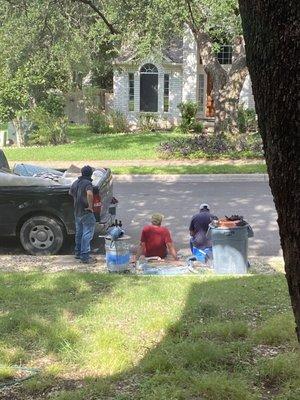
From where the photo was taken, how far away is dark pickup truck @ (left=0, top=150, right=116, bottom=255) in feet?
31.7

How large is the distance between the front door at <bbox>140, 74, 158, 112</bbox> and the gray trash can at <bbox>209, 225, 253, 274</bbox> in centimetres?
2482

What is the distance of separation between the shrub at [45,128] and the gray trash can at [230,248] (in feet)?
61.2

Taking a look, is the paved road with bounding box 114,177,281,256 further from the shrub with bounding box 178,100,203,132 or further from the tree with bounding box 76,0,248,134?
the shrub with bounding box 178,100,203,132

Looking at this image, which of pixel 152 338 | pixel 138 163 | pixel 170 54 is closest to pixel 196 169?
pixel 138 163

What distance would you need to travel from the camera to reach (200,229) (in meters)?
9.42

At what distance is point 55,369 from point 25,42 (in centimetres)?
2352

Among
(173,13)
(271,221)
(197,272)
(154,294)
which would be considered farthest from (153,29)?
(154,294)

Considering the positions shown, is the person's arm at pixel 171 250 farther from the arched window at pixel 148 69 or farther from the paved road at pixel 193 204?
the arched window at pixel 148 69

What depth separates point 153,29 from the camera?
800 inches

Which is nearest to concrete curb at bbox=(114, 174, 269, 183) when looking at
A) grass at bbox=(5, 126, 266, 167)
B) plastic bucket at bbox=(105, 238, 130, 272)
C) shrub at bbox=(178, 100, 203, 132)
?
grass at bbox=(5, 126, 266, 167)

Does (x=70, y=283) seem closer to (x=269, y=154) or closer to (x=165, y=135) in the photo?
(x=269, y=154)

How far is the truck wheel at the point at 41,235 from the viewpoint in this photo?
383 inches

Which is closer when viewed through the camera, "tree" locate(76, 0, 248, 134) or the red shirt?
the red shirt

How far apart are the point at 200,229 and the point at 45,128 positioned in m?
17.8
